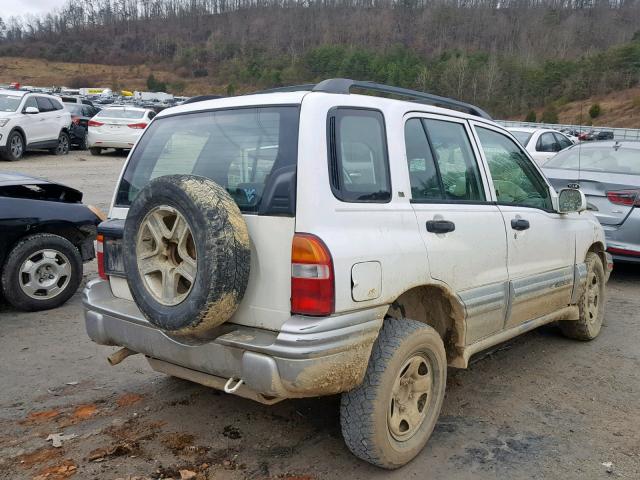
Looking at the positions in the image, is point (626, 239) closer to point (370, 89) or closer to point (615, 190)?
point (615, 190)

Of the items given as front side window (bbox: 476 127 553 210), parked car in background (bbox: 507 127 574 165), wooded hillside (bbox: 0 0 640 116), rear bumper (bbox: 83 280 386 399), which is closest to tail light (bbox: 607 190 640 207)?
front side window (bbox: 476 127 553 210)

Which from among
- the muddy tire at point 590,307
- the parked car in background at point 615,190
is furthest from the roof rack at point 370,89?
the parked car in background at point 615,190

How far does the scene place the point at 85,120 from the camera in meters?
21.7

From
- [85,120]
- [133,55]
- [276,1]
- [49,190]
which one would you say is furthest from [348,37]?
[49,190]

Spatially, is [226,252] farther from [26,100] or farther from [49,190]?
[26,100]

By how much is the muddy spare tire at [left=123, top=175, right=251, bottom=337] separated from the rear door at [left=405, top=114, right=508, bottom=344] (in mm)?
1032

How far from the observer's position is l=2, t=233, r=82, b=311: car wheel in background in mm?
5379

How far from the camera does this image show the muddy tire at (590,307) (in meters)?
5.09

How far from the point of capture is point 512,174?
4.30 metres

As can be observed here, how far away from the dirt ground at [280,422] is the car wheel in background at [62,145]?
15.1 meters

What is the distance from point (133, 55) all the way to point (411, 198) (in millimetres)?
126092

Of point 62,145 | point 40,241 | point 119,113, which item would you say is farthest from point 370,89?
point 62,145

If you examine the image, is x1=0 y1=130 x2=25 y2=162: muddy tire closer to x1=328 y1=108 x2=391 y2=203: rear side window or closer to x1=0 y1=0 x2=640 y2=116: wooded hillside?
x1=328 y1=108 x2=391 y2=203: rear side window

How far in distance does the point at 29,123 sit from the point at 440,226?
1599 cm
